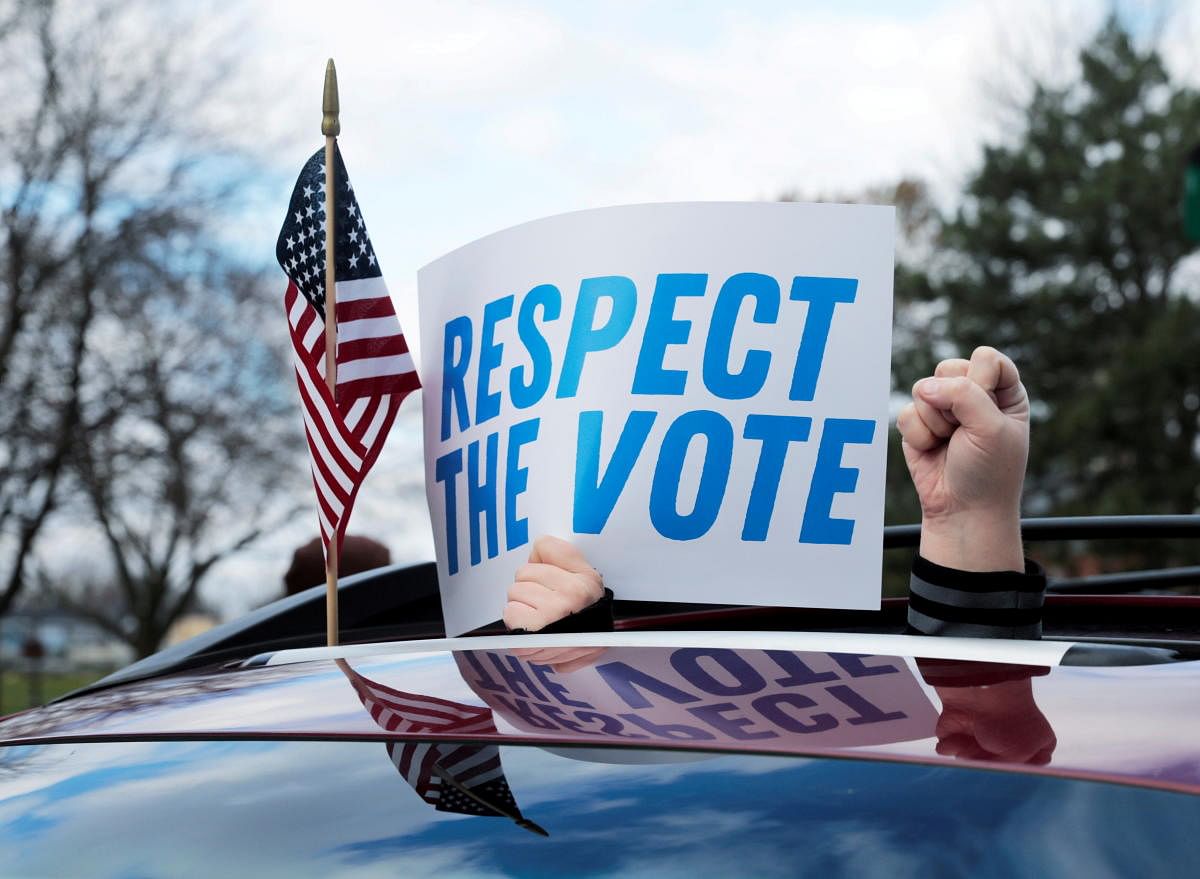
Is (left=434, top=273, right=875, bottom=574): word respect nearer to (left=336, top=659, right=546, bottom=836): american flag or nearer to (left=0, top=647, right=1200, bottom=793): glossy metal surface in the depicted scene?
(left=0, top=647, right=1200, bottom=793): glossy metal surface

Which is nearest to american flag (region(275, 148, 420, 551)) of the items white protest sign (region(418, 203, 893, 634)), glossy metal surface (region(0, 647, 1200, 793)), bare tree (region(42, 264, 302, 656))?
white protest sign (region(418, 203, 893, 634))

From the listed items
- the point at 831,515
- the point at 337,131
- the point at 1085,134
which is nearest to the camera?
the point at 831,515

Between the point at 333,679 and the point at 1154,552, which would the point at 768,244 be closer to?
the point at 333,679

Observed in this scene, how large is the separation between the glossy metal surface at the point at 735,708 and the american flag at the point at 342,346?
99 centimetres

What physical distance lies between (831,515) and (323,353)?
3.46ft

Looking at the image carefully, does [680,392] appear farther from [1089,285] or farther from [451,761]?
[1089,285]

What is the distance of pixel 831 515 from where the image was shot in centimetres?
207

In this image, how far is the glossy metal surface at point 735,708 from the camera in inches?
47.0

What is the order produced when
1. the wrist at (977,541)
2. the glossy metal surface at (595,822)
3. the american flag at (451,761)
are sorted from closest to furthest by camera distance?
1. the glossy metal surface at (595,822)
2. the american flag at (451,761)
3. the wrist at (977,541)

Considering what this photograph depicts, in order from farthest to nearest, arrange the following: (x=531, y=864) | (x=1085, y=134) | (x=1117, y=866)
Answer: (x=1085, y=134) < (x=531, y=864) < (x=1117, y=866)

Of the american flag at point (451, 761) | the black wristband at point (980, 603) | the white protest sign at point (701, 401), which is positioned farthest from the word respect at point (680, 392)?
the american flag at point (451, 761)

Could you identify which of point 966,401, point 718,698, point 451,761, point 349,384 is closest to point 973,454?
point 966,401

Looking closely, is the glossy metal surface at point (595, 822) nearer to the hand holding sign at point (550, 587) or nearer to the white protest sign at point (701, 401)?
the hand holding sign at point (550, 587)

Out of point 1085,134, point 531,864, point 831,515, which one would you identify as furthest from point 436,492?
point 1085,134
